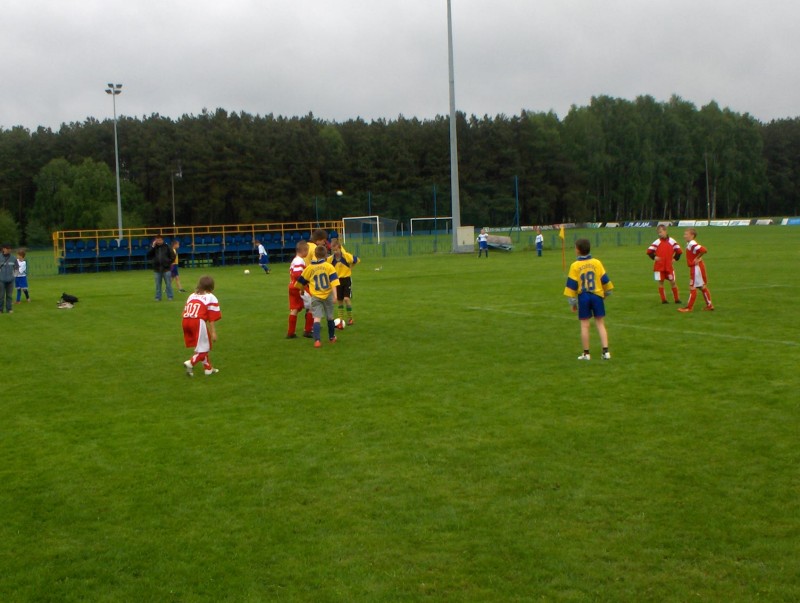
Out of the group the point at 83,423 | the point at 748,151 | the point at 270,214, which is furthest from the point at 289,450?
the point at 748,151

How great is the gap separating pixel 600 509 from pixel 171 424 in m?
4.88

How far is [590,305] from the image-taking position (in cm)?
1209

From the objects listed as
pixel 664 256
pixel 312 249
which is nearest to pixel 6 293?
pixel 312 249

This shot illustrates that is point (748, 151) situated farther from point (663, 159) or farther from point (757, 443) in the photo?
point (757, 443)

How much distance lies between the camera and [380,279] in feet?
103

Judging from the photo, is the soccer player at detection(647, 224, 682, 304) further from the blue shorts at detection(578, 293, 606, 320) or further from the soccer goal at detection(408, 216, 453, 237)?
the soccer goal at detection(408, 216, 453, 237)

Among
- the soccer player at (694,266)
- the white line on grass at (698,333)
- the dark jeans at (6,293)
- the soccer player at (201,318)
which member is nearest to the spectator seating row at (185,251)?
the dark jeans at (6,293)

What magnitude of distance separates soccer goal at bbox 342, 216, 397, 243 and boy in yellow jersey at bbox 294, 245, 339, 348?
175 feet

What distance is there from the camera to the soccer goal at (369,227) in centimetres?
6819

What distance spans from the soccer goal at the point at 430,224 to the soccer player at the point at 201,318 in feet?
185

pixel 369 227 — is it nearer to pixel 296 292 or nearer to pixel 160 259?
pixel 160 259

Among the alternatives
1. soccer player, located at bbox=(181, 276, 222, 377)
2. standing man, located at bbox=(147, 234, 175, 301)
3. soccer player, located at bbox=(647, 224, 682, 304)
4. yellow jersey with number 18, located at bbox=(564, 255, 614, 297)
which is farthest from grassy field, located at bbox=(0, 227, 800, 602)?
standing man, located at bbox=(147, 234, 175, 301)

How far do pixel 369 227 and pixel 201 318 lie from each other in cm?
5814

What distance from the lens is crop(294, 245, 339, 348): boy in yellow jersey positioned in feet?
46.3
